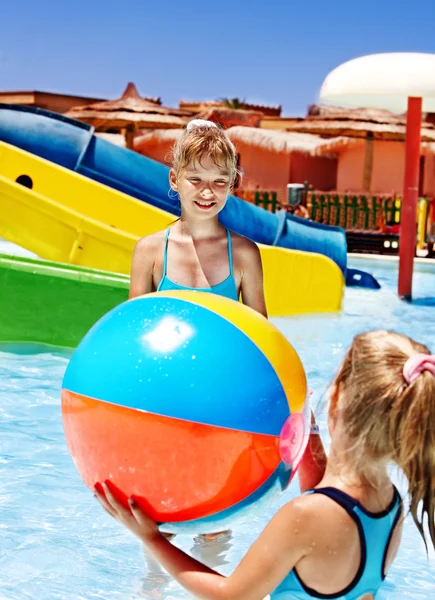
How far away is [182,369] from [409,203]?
27.5 feet

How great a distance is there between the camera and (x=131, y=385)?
1.86 m

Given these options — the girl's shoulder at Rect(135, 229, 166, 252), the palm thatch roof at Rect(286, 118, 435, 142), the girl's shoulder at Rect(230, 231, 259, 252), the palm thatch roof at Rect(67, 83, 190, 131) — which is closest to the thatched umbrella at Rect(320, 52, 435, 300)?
the girl's shoulder at Rect(230, 231, 259, 252)

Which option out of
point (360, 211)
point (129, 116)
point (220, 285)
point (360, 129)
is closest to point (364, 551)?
point (220, 285)

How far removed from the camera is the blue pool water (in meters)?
2.86

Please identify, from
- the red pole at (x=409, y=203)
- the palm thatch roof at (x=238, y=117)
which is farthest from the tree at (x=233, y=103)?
the red pole at (x=409, y=203)

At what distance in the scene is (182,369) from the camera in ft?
6.07

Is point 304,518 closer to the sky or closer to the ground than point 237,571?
closer to the sky

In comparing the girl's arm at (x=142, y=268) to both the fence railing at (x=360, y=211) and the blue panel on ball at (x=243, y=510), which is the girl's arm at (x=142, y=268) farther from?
the fence railing at (x=360, y=211)

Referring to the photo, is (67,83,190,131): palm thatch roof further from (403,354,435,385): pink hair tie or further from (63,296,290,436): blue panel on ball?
(403,354,435,385): pink hair tie

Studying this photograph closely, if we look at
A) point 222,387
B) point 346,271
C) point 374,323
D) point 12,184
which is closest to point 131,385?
point 222,387

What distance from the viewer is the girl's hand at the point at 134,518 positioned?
186 centimetres

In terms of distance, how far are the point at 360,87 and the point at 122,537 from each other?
671cm

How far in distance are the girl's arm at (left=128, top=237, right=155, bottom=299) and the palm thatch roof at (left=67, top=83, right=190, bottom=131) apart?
A: 16.4m

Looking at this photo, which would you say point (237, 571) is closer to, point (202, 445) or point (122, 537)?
point (202, 445)
